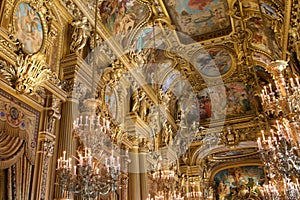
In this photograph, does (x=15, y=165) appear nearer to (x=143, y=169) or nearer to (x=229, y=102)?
(x=143, y=169)

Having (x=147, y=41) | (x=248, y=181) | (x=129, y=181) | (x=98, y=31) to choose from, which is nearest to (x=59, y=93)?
(x=98, y=31)

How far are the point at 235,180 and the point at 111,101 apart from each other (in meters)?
14.4

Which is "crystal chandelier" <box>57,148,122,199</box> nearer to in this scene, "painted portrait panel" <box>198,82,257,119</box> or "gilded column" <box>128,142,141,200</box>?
"gilded column" <box>128,142,141,200</box>

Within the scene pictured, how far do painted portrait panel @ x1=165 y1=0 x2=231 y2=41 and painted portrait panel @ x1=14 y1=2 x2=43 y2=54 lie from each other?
5.34m

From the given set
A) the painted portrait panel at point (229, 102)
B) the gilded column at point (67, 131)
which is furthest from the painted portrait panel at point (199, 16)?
the gilded column at point (67, 131)

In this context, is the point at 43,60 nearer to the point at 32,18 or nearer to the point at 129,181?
the point at 32,18

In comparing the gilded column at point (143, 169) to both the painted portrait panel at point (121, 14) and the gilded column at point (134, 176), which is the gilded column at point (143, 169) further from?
the painted portrait panel at point (121, 14)

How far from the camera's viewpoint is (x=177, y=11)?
11.3 meters

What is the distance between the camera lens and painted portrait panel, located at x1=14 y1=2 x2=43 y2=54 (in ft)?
20.0

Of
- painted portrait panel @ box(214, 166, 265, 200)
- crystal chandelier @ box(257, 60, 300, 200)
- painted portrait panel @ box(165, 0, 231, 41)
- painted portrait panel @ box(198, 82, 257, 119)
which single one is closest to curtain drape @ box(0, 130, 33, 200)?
crystal chandelier @ box(257, 60, 300, 200)

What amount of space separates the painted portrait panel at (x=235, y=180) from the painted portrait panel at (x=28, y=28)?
17.3 m

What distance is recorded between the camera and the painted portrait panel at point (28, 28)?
6082 mm

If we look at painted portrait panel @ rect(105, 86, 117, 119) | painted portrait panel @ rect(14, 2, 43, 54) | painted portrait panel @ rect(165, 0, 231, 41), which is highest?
painted portrait panel @ rect(165, 0, 231, 41)

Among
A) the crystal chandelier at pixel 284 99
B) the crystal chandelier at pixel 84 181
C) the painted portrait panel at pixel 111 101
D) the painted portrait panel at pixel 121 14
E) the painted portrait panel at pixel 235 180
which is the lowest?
the crystal chandelier at pixel 84 181
